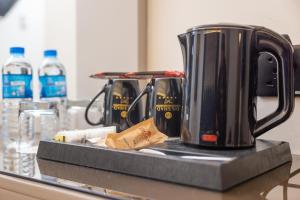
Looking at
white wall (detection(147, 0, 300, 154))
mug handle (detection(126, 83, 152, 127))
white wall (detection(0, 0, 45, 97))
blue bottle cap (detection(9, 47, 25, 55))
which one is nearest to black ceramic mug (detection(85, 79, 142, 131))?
mug handle (detection(126, 83, 152, 127))

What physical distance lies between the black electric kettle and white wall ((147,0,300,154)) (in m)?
0.26

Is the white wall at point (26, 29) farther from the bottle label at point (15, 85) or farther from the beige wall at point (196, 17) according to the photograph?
the beige wall at point (196, 17)

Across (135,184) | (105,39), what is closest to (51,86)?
(105,39)

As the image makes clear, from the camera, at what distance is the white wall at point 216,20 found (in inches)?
33.9

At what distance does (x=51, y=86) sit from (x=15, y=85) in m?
0.10

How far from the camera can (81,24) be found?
1295 mm

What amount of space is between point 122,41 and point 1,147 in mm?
489

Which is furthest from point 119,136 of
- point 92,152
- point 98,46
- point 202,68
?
point 98,46

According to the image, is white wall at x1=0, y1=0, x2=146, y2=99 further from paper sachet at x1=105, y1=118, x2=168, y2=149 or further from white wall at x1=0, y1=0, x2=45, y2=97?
paper sachet at x1=105, y1=118, x2=168, y2=149

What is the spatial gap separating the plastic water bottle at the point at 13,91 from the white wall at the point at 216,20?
380mm

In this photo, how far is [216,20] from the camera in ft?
3.23

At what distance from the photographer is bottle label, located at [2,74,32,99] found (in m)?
1.04

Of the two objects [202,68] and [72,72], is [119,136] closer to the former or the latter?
[202,68]

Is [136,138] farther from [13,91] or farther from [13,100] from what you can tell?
[13,100]
